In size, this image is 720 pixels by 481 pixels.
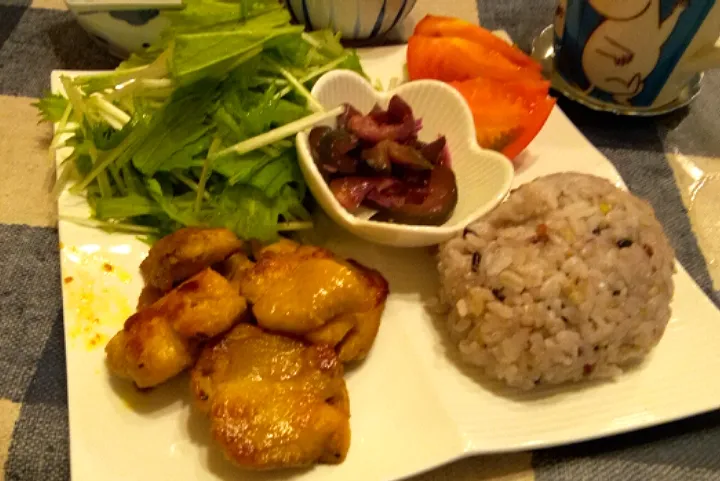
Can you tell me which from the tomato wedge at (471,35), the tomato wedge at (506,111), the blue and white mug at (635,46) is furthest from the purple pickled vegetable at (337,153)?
the blue and white mug at (635,46)

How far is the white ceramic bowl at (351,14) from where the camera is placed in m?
2.27

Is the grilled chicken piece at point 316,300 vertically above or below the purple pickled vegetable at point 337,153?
below

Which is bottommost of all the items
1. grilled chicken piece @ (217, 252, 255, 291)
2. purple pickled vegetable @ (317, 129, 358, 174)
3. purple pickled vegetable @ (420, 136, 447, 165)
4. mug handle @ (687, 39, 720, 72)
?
grilled chicken piece @ (217, 252, 255, 291)

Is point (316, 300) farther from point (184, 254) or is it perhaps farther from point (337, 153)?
point (337, 153)

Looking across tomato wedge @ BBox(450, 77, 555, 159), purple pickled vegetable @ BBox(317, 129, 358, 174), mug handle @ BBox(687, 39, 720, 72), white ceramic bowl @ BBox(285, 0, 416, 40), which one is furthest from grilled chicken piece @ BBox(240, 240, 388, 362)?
mug handle @ BBox(687, 39, 720, 72)

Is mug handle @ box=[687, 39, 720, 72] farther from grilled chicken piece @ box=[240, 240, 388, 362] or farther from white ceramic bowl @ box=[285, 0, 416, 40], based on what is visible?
grilled chicken piece @ box=[240, 240, 388, 362]

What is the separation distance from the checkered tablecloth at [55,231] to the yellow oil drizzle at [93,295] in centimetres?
10

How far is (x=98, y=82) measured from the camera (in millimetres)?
1907

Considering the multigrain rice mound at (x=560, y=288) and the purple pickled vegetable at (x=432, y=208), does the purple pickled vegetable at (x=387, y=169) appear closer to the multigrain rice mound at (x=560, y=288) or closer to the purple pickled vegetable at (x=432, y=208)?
the purple pickled vegetable at (x=432, y=208)

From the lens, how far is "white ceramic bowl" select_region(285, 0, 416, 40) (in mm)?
2273

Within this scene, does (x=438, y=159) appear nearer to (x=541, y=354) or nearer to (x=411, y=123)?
(x=411, y=123)

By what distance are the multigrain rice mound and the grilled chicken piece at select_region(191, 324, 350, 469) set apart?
34cm

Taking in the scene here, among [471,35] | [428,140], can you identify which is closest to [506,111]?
[428,140]

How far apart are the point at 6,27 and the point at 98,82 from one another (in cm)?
76
